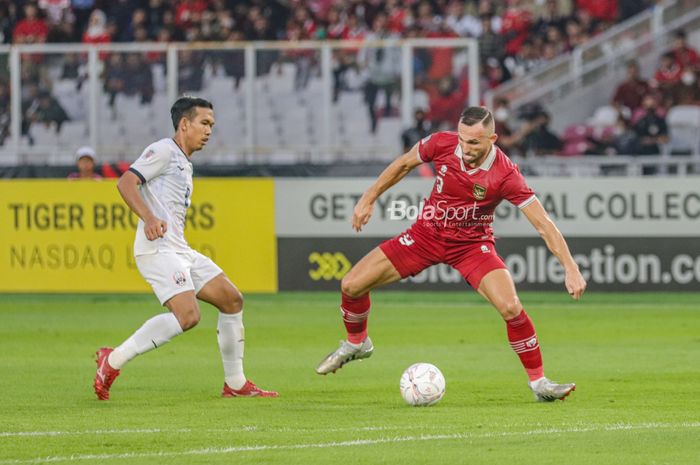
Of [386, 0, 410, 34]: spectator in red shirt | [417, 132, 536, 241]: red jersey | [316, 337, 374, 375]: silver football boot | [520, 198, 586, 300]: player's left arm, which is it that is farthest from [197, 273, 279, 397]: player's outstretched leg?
[386, 0, 410, 34]: spectator in red shirt

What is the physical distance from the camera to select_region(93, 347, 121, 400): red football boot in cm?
1028

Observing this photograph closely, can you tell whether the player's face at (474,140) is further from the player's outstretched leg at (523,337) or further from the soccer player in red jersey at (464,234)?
the player's outstretched leg at (523,337)

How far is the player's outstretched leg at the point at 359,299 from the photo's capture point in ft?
34.8

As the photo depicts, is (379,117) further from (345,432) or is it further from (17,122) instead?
(345,432)

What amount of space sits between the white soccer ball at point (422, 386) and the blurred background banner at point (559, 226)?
8.42 meters

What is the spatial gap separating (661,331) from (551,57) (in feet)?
38.8

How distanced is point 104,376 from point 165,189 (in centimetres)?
136

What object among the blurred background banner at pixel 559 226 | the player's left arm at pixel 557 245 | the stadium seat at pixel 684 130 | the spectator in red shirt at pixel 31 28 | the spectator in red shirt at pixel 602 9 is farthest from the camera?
the spectator in red shirt at pixel 602 9

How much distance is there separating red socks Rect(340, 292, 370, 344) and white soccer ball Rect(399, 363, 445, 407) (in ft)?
3.25

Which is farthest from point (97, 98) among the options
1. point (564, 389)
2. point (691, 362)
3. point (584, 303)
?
point (564, 389)

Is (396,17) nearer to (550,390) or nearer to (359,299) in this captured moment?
(359,299)

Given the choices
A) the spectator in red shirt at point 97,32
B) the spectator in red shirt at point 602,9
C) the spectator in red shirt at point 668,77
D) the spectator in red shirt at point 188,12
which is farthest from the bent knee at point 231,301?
the spectator in red shirt at point 602,9

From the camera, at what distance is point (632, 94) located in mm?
24016

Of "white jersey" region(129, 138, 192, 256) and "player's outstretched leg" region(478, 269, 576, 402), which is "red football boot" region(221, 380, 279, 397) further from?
"player's outstretched leg" region(478, 269, 576, 402)
